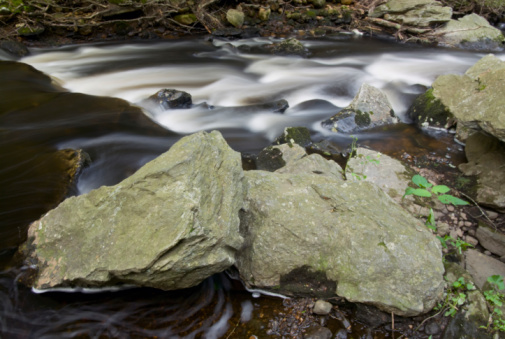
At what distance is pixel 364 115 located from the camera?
566 cm

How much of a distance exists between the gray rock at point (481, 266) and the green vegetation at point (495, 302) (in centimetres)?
20

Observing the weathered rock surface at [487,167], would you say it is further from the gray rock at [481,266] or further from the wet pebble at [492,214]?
the gray rock at [481,266]

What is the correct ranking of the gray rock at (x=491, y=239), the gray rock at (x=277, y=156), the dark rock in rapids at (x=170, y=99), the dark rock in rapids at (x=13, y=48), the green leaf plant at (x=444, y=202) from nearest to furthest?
1. the green leaf plant at (x=444, y=202)
2. the gray rock at (x=491, y=239)
3. the gray rock at (x=277, y=156)
4. the dark rock in rapids at (x=170, y=99)
5. the dark rock in rapids at (x=13, y=48)

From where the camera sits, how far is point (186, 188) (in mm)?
2520

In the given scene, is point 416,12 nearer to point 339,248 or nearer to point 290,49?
point 290,49

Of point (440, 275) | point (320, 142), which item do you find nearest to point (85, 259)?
point (440, 275)

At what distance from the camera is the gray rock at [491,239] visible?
3.38 metres

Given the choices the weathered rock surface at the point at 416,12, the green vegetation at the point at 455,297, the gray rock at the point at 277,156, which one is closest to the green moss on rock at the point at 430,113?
the gray rock at the point at 277,156

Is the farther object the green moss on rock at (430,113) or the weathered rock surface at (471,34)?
the weathered rock surface at (471,34)

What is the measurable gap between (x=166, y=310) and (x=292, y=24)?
440 inches

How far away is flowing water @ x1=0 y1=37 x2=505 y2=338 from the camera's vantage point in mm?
2686

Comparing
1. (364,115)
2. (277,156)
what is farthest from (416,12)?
(277,156)

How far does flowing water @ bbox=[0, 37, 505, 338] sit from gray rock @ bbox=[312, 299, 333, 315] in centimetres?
28

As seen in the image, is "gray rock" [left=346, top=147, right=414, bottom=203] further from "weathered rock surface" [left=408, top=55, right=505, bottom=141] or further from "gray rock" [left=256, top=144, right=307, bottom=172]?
"weathered rock surface" [left=408, top=55, right=505, bottom=141]
